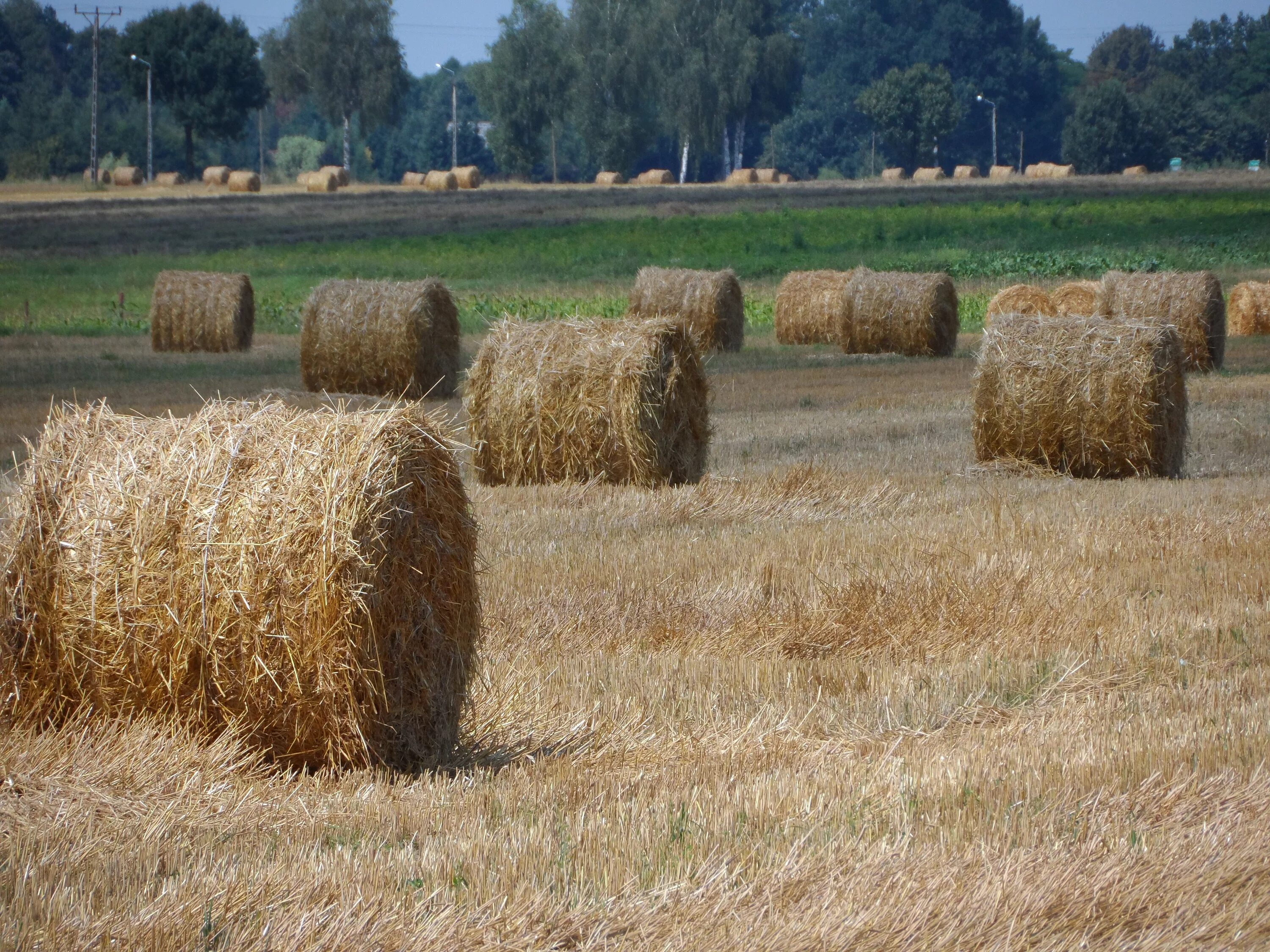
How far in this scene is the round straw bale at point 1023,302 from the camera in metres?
23.6

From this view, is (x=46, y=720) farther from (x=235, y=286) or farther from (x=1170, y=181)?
(x=1170, y=181)

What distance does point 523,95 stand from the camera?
322 feet

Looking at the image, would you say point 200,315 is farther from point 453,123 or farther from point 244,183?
point 453,123

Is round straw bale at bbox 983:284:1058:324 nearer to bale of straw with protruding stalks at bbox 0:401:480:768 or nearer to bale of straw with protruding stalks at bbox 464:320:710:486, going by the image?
bale of straw with protruding stalks at bbox 464:320:710:486

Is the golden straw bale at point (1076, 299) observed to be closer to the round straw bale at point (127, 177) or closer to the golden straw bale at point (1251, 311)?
the golden straw bale at point (1251, 311)

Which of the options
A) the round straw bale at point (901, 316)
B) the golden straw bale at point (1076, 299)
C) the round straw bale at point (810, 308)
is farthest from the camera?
the round straw bale at point (810, 308)

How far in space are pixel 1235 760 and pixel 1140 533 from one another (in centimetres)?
444

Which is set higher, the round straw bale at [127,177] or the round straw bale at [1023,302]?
the round straw bale at [127,177]

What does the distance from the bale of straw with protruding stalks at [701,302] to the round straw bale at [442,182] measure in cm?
4851

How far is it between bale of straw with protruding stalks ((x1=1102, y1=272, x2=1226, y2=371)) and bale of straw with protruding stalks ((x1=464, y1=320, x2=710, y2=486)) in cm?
1121

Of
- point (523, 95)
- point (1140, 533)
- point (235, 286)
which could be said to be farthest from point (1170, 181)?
point (1140, 533)

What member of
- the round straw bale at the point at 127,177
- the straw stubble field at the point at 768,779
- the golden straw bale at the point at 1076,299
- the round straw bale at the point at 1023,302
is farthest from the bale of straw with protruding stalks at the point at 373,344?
the round straw bale at the point at 127,177

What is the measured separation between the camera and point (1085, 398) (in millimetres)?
12797

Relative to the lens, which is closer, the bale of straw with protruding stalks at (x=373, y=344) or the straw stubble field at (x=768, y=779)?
the straw stubble field at (x=768, y=779)
